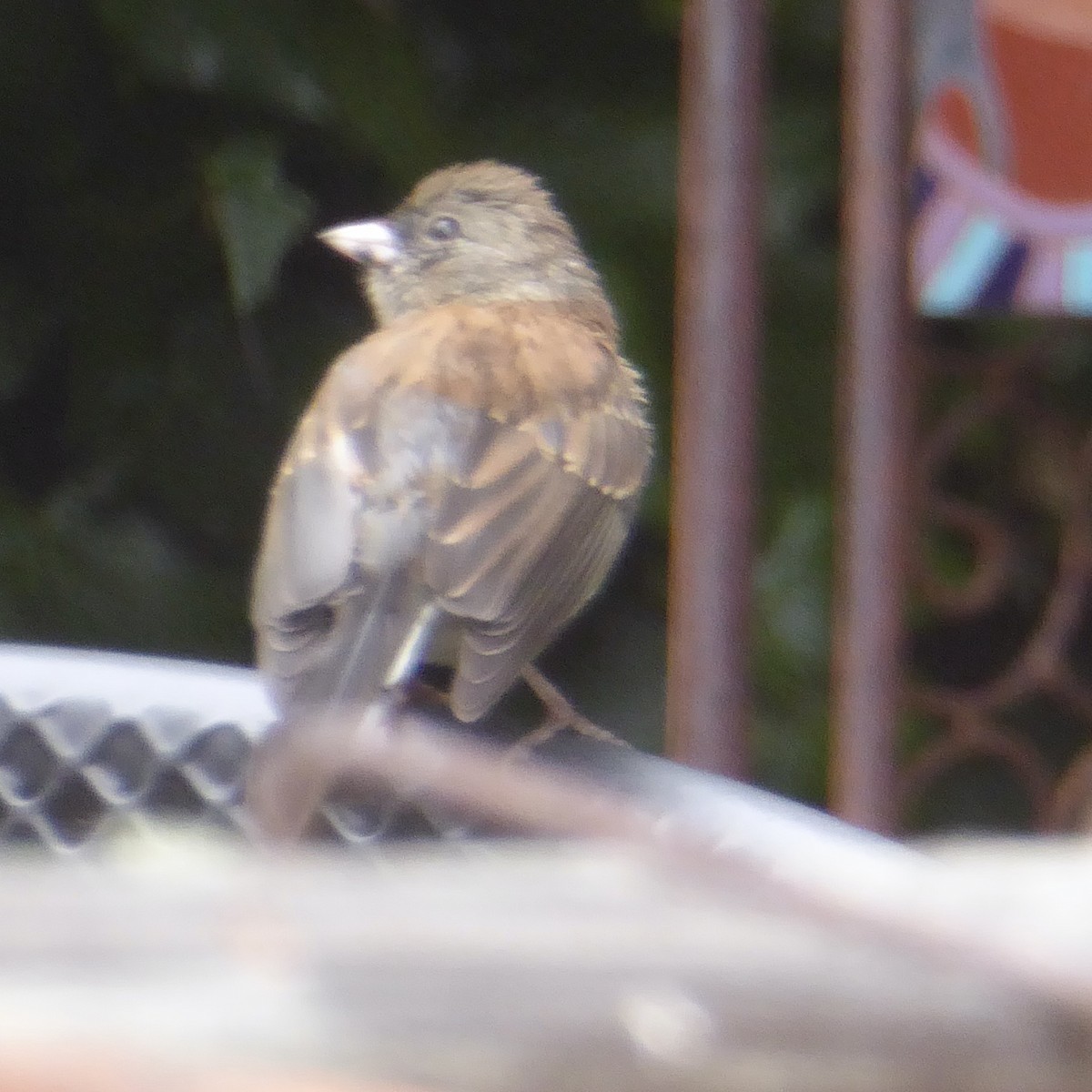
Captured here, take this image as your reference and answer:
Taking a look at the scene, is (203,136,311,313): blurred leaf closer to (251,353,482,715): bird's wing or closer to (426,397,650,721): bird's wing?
(251,353,482,715): bird's wing

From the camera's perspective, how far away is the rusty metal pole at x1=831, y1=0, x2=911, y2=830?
177 centimetres

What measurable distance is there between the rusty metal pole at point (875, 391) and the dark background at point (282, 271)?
245 mm

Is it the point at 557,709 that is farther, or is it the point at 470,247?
the point at 470,247

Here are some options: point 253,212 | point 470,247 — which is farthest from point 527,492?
point 470,247

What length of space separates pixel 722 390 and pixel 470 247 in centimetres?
71

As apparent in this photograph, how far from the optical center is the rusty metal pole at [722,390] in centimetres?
173

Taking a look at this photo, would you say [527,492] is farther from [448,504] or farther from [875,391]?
[875,391]

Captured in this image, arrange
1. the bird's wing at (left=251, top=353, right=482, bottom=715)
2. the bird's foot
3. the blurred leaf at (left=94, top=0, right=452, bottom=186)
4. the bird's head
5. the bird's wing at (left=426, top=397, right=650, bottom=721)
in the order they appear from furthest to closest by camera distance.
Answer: the bird's head
the blurred leaf at (left=94, top=0, right=452, bottom=186)
the bird's foot
the bird's wing at (left=426, top=397, right=650, bottom=721)
the bird's wing at (left=251, top=353, right=482, bottom=715)

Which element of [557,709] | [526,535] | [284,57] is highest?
[284,57]

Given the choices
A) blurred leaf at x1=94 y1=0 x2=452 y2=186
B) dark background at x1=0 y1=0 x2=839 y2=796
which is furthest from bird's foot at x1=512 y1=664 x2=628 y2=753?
blurred leaf at x1=94 y1=0 x2=452 y2=186

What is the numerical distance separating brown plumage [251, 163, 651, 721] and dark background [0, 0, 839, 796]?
161 millimetres

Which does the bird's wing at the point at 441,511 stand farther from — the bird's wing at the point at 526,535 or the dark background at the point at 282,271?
the dark background at the point at 282,271

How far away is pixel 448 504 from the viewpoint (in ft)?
5.20

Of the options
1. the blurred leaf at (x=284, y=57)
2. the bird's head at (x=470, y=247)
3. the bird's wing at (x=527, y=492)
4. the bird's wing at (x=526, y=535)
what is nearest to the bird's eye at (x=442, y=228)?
the bird's head at (x=470, y=247)
